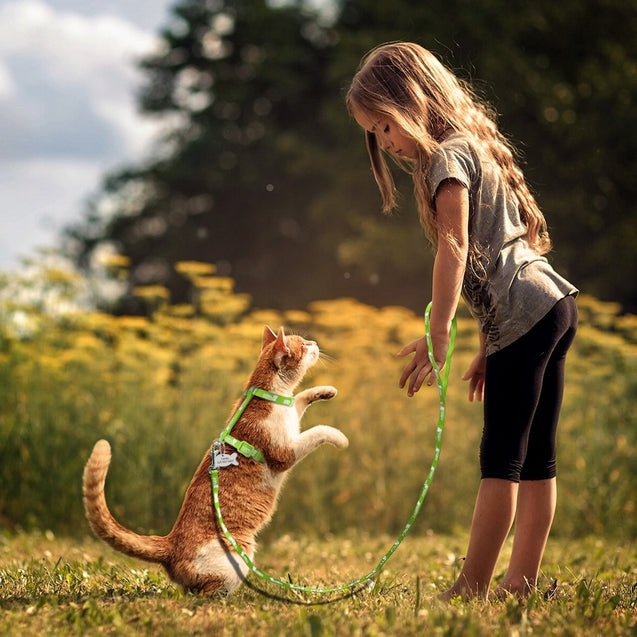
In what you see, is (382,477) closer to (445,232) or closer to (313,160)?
(445,232)

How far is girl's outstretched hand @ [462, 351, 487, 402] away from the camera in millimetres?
3387

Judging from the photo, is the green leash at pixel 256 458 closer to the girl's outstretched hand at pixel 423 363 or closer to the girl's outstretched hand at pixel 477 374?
the girl's outstretched hand at pixel 423 363

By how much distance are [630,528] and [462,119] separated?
13.7 ft

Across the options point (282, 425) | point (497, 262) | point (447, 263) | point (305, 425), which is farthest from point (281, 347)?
point (305, 425)

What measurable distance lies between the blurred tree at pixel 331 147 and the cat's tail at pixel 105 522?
27.8 ft

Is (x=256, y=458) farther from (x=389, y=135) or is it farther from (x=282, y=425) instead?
(x=389, y=135)

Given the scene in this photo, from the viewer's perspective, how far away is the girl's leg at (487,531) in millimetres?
2914

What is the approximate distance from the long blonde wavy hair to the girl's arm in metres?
→ 0.16

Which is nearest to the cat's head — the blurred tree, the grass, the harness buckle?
the harness buckle

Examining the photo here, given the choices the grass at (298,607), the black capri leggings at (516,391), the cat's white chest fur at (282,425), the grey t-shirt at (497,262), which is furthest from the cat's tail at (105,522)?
the grey t-shirt at (497,262)

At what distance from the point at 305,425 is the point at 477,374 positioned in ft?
9.19

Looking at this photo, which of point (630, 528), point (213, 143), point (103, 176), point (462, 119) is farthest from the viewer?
point (103, 176)

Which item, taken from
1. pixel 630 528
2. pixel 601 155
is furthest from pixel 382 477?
pixel 601 155

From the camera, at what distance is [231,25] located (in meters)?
20.3
